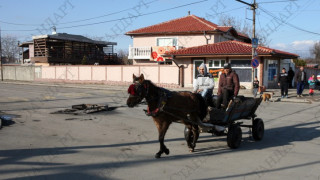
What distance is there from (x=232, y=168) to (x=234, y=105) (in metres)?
2.04

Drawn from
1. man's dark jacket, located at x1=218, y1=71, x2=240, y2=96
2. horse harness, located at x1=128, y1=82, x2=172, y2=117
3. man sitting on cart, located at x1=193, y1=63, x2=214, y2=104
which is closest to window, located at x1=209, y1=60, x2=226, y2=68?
man's dark jacket, located at x1=218, y1=71, x2=240, y2=96

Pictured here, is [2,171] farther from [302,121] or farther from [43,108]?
[302,121]

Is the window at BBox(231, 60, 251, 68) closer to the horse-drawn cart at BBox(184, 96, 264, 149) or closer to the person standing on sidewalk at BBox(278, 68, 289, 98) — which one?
the person standing on sidewalk at BBox(278, 68, 289, 98)

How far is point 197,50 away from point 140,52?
9.63 metres

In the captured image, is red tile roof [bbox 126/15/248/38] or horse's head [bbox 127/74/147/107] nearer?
horse's head [bbox 127/74/147/107]

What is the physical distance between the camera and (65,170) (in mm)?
5836

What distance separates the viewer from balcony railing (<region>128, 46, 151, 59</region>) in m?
35.9

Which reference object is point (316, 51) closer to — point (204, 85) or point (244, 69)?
point (244, 69)

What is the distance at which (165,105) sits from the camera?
665 centimetres

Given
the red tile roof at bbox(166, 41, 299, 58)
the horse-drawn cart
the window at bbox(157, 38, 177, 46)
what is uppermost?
the window at bbox(157, 38, 177, 46)

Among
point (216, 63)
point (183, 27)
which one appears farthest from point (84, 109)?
point (183, 27)

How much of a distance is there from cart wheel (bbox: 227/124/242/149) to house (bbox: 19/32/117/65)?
1484 inches

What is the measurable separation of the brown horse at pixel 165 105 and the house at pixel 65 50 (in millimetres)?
37657

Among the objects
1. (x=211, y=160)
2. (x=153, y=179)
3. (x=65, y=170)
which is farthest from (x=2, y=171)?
(x=211, y=160)
